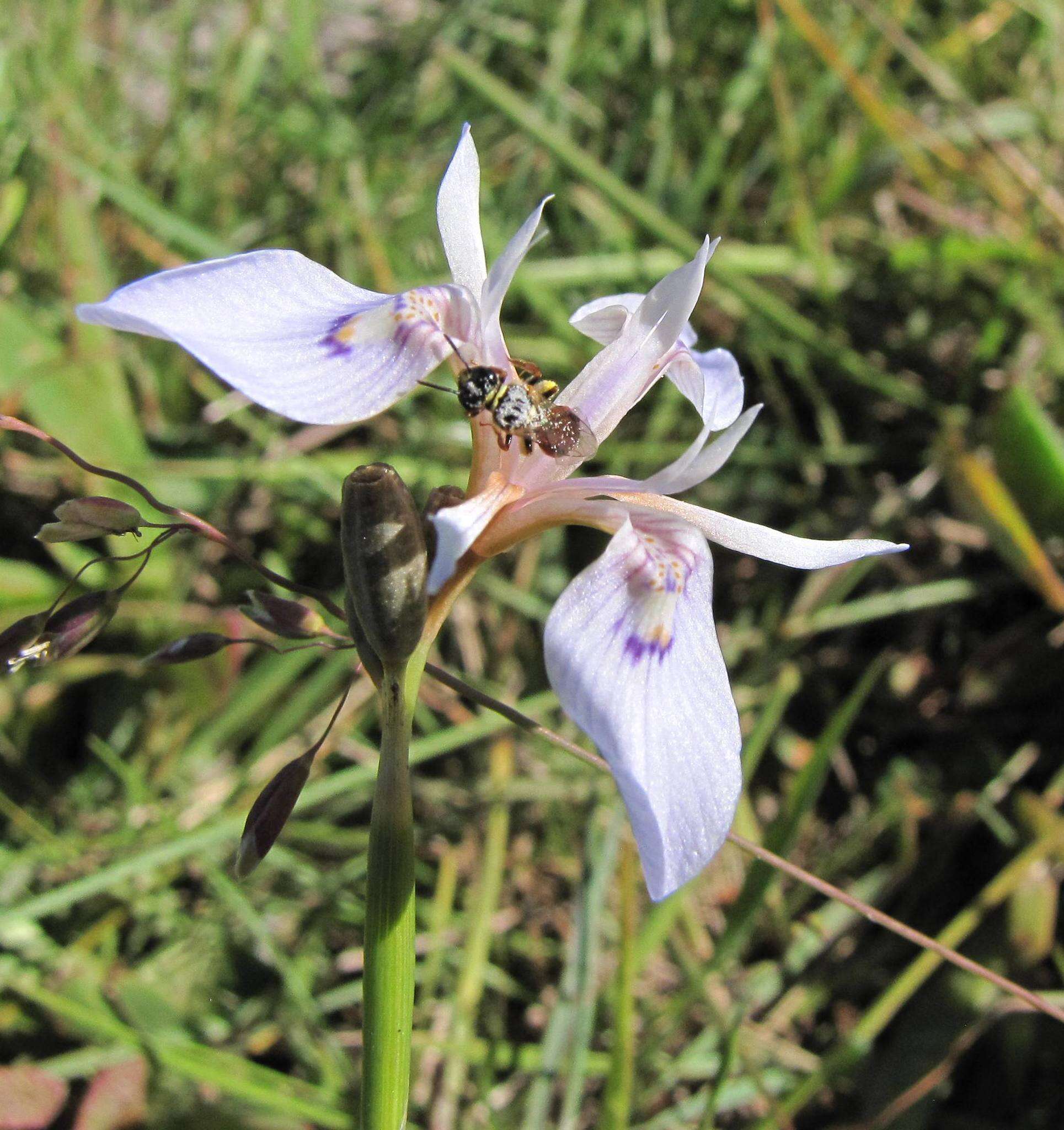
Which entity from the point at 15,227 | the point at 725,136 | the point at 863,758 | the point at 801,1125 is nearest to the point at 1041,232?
the point at 725,136

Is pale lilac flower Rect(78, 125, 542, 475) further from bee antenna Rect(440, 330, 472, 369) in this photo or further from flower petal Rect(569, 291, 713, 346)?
flower petal Rect(569, 291, 713, 346)

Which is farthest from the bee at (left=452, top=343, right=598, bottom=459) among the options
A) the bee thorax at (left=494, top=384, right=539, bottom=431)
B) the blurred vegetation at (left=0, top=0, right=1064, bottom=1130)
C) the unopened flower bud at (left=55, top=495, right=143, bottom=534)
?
the blurred vegetation at (left=0, top=0, right=1064, bottom=1130)

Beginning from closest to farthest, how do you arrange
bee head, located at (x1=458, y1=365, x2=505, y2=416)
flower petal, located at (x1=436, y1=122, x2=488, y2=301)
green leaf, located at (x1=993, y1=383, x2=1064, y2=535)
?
bee head, located at (x1=458, y1=365, x2=505, y2=416)
flower petal, located at (x1=436, y1=122, x2=488, y2=301)
green leaf, located at (x1=993, y1=383, x2=1064, y2=535)

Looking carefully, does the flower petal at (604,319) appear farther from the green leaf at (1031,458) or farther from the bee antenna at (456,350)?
the green leaf at (1031,458)

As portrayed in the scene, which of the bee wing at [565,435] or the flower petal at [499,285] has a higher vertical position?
the flower petal at [499,285]

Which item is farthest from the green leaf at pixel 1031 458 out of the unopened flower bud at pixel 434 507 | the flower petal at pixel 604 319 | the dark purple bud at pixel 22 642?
the dark purple bud at pixel 22 642

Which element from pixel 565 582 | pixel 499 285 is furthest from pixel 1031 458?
pixel 499 285
